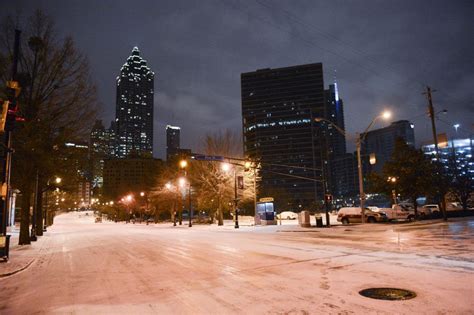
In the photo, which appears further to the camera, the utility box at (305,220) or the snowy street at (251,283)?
the utility box at (305,220)

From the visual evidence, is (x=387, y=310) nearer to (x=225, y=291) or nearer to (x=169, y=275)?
(x=225, y=291)

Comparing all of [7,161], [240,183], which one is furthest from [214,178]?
[7,161]

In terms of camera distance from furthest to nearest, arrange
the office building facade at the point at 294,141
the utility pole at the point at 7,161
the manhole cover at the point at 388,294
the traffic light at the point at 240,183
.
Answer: the office building facade at the point at 294,141, the traffic light at the point at 240,183, the utility pole at the point at 7,161, the manhole cover at the point at 388,294

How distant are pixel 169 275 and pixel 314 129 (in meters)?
175

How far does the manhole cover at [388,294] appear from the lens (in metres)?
6.70

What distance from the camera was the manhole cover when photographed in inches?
264

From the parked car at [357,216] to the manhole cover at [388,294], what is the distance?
28501mm

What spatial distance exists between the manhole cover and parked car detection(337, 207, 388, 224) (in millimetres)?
28501

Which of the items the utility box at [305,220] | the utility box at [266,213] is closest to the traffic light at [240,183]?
the utility box at [266,213]

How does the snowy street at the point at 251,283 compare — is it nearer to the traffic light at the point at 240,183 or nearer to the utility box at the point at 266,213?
the traffic light at the point at 240,183

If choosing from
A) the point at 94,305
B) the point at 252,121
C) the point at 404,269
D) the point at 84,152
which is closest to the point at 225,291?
the point at 94,305

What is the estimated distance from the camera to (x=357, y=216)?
34312 mm

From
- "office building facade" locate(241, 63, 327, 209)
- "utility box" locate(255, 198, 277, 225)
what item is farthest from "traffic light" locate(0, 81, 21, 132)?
"office building facade" locate(241, 63, 327, 209)

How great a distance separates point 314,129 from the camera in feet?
586
